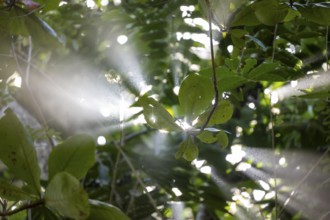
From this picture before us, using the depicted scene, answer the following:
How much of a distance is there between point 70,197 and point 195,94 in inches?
9.2

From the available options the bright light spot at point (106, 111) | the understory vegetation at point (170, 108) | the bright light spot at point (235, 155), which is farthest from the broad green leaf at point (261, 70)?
the bright light spot at point (235, 155)

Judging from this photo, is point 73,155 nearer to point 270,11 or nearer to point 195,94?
point 195,94

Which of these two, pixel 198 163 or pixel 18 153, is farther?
pixel 198 163

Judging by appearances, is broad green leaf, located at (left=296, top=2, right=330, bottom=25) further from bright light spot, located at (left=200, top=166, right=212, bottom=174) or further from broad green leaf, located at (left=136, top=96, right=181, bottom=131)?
bright light spot, located at (left=200, top=166, right=212, bottom=174)

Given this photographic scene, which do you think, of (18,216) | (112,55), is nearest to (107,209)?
(18,216)

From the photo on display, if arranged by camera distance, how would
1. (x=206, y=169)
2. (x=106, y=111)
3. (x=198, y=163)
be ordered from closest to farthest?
(x=106, y=111)
(x=198, y=163)
(x=206, y=169)

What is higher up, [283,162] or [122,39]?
[122,39]

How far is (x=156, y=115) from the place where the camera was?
64 centimetres

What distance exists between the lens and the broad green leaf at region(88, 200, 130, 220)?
54 cm

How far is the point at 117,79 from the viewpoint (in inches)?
36.3

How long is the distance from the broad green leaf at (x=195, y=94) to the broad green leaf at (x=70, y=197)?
0.21 m

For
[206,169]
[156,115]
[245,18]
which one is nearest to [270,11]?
[245,18]

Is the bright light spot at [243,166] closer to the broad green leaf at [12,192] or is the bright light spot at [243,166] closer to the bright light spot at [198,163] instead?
the bright light spot at [198,163]

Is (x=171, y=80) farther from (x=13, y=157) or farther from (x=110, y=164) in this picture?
(x=13, y=157)
